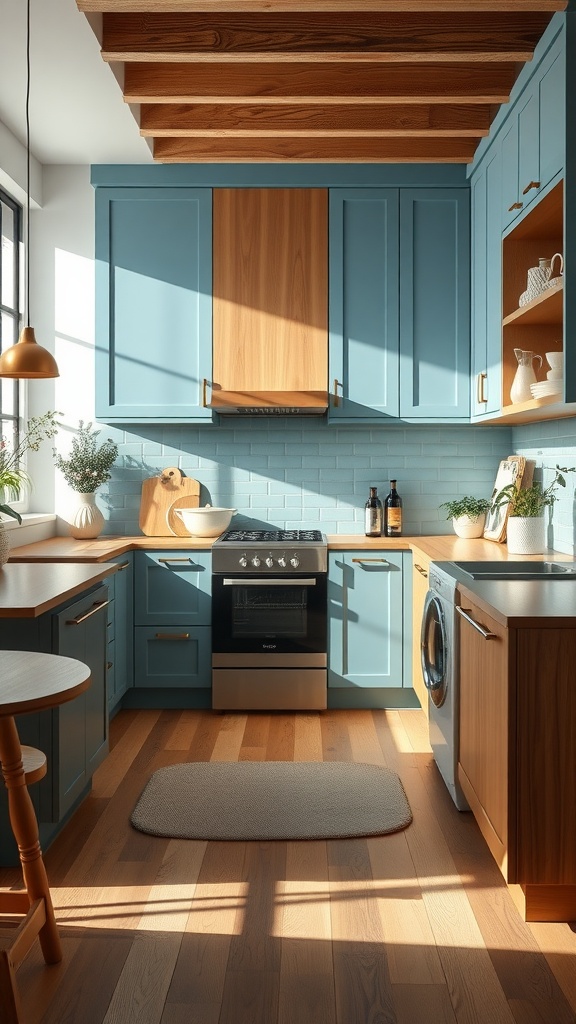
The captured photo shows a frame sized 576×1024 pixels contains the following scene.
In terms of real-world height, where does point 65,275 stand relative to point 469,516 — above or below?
above

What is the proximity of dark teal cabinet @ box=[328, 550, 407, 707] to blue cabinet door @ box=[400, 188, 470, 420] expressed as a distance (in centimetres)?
85

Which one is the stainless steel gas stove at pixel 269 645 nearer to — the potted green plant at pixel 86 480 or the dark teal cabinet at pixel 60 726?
the potted green plant at pixel 86 480

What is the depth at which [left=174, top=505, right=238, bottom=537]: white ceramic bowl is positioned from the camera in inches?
186

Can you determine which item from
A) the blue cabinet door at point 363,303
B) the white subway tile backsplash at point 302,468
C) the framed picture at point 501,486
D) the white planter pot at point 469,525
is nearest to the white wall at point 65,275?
the white subway tile backsplash at point 302,468

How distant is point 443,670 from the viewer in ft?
11.1

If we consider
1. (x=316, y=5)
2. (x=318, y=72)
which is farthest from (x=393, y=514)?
(x=316, y=5)

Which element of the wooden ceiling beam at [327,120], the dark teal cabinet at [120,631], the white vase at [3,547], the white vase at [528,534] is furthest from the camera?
the dark teal cabinet at [120,631]

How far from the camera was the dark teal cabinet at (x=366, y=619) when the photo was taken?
4480mm

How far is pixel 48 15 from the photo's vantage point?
323 cm

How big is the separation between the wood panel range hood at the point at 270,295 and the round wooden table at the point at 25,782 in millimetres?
2655

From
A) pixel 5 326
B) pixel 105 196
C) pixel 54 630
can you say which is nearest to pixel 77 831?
pixel 54 630

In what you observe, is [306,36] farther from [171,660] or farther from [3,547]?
[171,660]

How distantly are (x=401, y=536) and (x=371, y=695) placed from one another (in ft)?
→ 3.06

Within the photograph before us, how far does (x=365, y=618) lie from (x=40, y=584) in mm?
2002
